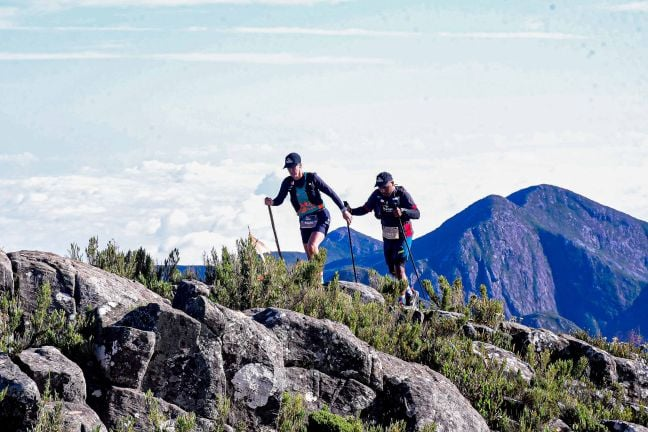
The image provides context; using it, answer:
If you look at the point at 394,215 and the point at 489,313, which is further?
the point at 394,215

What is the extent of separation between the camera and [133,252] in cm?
1551

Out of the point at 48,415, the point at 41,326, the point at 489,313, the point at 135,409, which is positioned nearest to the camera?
the point at 48,415

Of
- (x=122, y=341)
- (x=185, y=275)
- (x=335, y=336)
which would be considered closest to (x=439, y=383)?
(x=335, y=336)

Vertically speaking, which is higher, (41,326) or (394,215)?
(394,215)

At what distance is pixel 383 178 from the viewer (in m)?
17.9

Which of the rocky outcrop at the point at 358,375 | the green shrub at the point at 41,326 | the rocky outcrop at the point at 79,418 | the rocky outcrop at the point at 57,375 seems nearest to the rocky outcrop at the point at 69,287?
the green shrub at the point at 41,326

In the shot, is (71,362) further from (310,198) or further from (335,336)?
(310,198)

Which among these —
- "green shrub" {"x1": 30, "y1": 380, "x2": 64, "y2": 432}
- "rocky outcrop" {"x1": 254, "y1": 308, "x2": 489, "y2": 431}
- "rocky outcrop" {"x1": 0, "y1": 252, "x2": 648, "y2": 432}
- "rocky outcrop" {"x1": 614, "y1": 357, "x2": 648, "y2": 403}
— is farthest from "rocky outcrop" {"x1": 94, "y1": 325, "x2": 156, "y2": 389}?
"rocky outcrop" {"x1": 614, "y1": 357, "x2": 648, "y2": 403}

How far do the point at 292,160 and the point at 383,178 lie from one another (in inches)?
78.5

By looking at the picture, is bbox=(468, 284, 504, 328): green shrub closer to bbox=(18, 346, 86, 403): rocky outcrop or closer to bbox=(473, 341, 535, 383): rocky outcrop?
bbox=(473, 341, 535, 383): rocky outcrop

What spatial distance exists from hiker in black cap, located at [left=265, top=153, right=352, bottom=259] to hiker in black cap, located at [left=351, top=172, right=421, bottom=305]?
69cm

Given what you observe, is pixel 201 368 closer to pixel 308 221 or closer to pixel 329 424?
pixel 329 424

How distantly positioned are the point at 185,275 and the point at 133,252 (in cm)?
150

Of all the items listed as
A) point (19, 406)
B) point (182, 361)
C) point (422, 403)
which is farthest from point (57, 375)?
point (422, 403)
